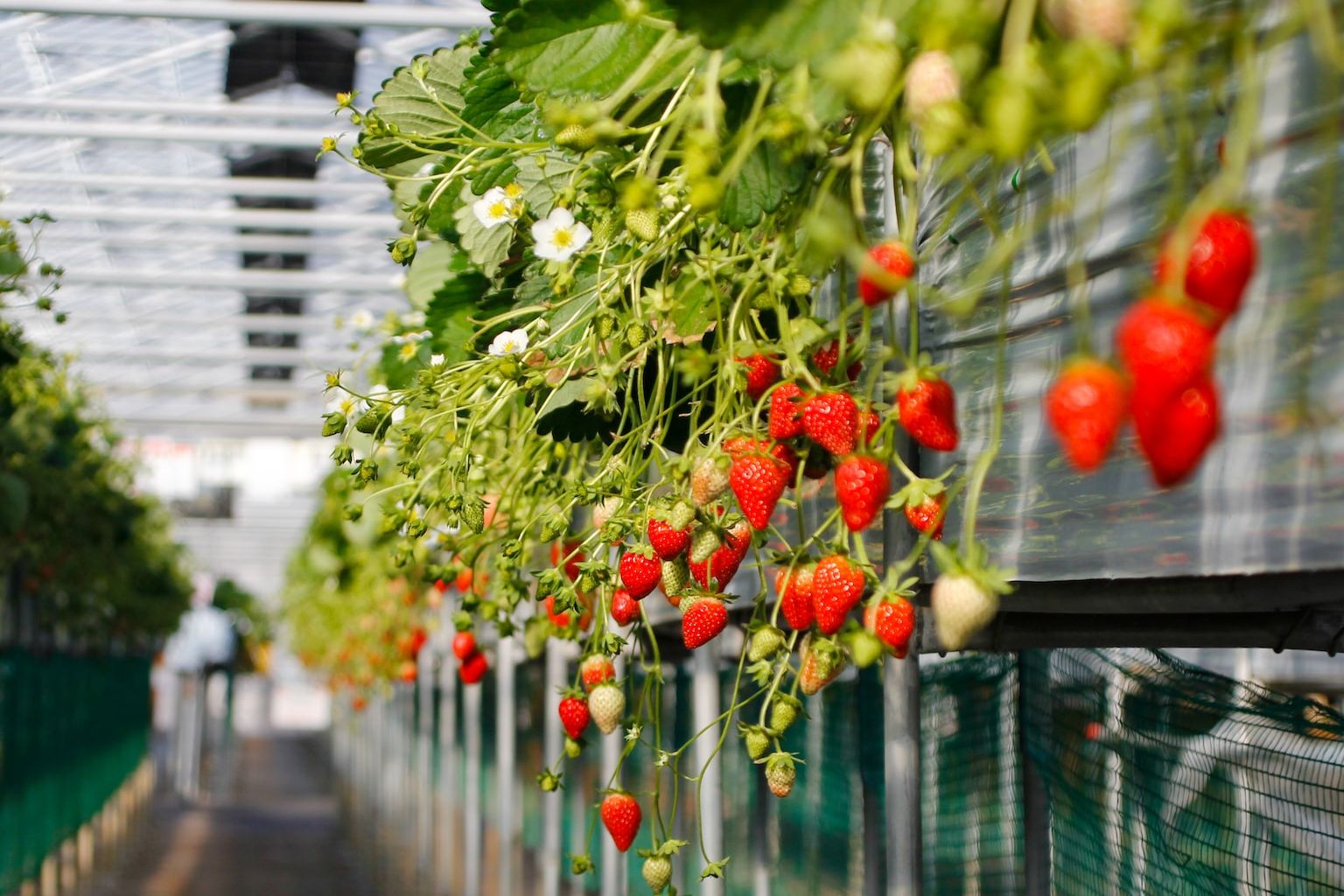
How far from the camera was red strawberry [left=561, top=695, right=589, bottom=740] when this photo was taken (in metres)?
1.66

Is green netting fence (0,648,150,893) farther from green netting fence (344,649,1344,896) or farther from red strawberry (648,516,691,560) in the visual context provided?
red strawberry (648,516,691,560)

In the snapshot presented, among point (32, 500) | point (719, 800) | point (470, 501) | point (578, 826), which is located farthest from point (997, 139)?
point (32, 500)

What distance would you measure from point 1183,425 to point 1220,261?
8 centimetres

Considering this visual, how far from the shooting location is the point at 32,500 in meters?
6.20

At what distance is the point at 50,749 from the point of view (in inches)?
345

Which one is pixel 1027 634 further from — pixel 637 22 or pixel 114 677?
pixel 114 677

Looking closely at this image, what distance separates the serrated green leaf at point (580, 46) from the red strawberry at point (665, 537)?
13.7 inches

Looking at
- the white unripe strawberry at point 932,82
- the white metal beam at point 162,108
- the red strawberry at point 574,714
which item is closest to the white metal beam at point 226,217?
the white metal beam at point 162,108

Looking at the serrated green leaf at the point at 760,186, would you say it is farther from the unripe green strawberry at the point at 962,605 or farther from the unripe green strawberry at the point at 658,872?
the unripe green strawberry at the point at 658,872

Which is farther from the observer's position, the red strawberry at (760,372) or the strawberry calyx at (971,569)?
the red strawberry at (760,372)

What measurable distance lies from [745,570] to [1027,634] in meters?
0.69

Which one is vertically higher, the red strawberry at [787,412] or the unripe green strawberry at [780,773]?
the red strawberry at [787,412]

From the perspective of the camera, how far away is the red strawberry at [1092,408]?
2.04ft

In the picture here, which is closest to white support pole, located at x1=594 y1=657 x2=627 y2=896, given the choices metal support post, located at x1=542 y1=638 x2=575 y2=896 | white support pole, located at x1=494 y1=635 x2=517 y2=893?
metal support post, located at x1=542 y1=638 x2=575 y2=896
